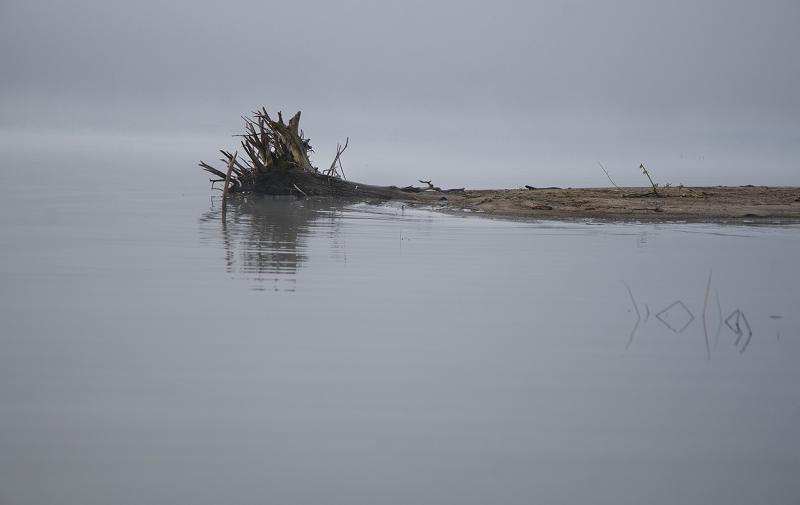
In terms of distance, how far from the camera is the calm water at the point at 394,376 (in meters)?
5.62

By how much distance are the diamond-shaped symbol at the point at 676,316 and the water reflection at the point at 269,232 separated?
4.25 metres

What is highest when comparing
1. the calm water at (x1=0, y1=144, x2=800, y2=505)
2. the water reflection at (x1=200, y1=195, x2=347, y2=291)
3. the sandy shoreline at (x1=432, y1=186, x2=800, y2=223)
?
the sandy shoreline at (x1=432, y1=186, x2=800, y2=223)

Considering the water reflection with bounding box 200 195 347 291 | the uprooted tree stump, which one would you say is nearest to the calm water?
the water reflection with bounding box 200 195 347 291

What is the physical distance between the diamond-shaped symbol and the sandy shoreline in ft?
34.2

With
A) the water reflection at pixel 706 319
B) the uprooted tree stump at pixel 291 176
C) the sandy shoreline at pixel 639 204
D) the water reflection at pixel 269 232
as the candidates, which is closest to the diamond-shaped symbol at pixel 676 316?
the water reflection at pixel 706 319

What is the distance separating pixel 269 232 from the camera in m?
16.8

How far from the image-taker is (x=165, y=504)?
5.22 meters

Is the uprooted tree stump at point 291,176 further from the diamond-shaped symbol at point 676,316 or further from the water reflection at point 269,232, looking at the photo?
the diamond-shaped symbol at point 676,316

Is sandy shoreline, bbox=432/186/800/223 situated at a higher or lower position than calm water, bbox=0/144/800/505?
higher

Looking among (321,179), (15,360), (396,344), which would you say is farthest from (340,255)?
(321,179)

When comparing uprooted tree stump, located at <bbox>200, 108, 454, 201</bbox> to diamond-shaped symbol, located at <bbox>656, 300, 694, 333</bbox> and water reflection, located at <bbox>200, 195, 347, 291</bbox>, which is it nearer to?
water reflection, located at <bbox>200, 195, 347, 291</bbox>

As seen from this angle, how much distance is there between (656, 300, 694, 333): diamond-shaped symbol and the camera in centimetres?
945

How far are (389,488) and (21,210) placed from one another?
55.6ft

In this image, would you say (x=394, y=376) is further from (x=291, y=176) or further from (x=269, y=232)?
(x=291, y=176)
